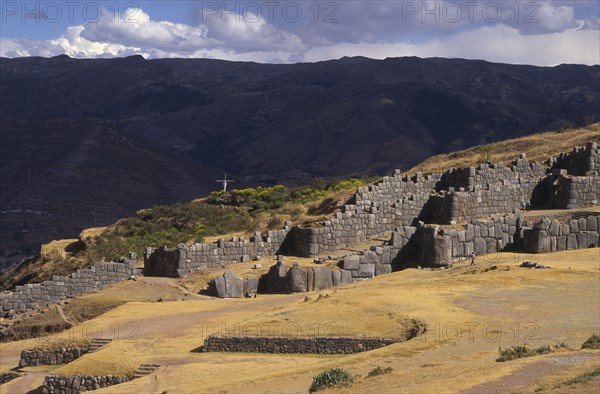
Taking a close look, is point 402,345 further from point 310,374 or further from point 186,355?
point 186,355

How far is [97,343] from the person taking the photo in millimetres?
27406

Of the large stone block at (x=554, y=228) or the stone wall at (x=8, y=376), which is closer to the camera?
the stone wall at (x=8, y=376)

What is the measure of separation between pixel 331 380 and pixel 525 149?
36.4m

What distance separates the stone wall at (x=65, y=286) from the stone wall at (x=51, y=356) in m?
9.15

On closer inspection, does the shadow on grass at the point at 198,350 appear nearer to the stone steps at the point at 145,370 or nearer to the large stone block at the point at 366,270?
the stone steps at the point at 145,370

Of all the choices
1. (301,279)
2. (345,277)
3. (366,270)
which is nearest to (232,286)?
(301,279)

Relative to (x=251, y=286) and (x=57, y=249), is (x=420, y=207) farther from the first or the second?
(x=57, y=249)

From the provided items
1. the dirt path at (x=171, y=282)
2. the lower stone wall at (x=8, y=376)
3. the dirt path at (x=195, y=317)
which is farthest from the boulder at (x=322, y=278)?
the lower stone wall at (x=8, y=376)

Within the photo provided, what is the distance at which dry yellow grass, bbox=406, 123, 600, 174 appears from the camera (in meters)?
50.3

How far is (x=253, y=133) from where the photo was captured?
159 meters

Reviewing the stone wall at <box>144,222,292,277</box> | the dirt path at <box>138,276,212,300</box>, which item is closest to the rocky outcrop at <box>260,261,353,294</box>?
the dirt path at <box>138,276,212,300</box>

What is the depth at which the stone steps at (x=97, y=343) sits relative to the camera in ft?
89.0

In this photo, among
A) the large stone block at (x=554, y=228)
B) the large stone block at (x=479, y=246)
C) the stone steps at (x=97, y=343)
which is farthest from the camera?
the large stone block at (x=479, y=246)

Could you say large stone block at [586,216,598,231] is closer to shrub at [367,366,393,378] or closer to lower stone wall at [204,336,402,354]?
lower stone wall at [204,336,402,354]
